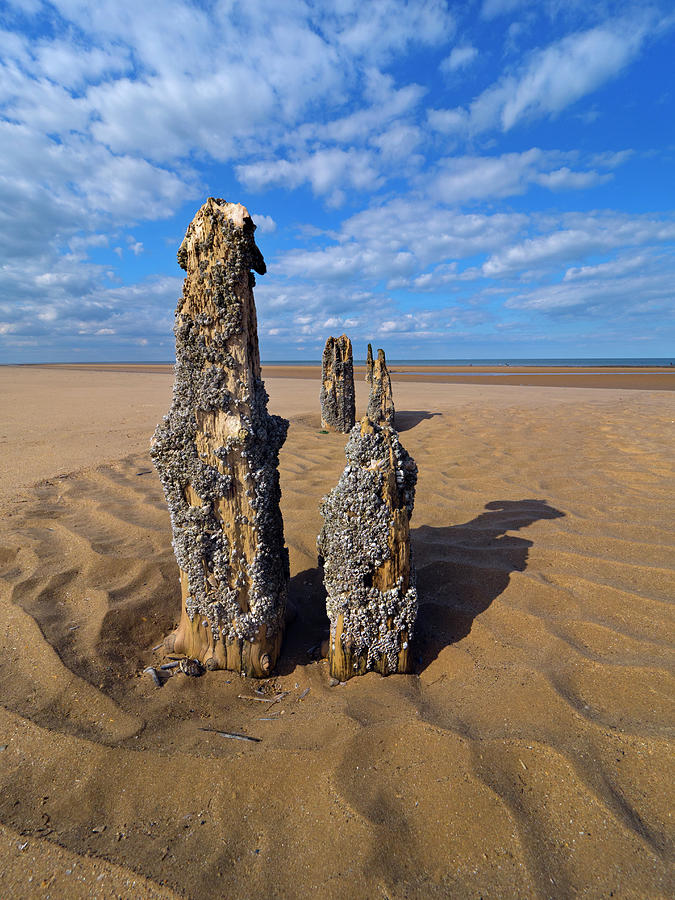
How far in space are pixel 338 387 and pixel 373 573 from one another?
9.19 meters

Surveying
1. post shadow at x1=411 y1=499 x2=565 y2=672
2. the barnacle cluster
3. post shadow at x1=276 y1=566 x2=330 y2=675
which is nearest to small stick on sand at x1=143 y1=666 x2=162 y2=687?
post shadow at x1=276 y1=566 x2=330 y2=675

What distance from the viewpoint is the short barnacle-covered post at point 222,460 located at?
2.55 m

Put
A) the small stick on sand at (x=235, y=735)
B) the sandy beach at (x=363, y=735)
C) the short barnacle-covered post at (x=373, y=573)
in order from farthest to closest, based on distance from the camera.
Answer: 1. the short barnacle-covered post at (x=373, y=573)
2. the small stick on sand at (x=235, y=735)
3. the sandy beach at (x=363, y=735)

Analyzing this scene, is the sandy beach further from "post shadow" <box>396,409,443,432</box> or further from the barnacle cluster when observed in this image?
"post shadow" <box>396,409,443,432</box>

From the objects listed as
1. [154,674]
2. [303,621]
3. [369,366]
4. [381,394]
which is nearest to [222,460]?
[154,674]

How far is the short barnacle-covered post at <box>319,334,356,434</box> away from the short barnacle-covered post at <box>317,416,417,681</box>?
28.8 ft

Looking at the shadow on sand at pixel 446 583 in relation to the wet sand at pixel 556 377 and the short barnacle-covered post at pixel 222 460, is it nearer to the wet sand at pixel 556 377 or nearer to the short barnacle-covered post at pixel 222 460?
the short barnacle-covered post at pixel 222 460

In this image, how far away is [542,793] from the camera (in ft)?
6.23

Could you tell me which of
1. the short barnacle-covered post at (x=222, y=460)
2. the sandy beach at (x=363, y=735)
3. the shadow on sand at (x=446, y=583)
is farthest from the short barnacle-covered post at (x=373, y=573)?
the short barnacle-covered post at (x=222, y=460)

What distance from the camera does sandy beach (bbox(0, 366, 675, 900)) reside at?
1660mm

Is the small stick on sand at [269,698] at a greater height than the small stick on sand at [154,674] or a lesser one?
lesser

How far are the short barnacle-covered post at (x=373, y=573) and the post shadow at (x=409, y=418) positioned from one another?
8.65m

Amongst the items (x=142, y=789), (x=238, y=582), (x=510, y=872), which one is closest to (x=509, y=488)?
(x=238, y=582)

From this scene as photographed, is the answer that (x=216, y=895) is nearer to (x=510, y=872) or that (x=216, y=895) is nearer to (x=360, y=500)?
(x=510, y=872)
